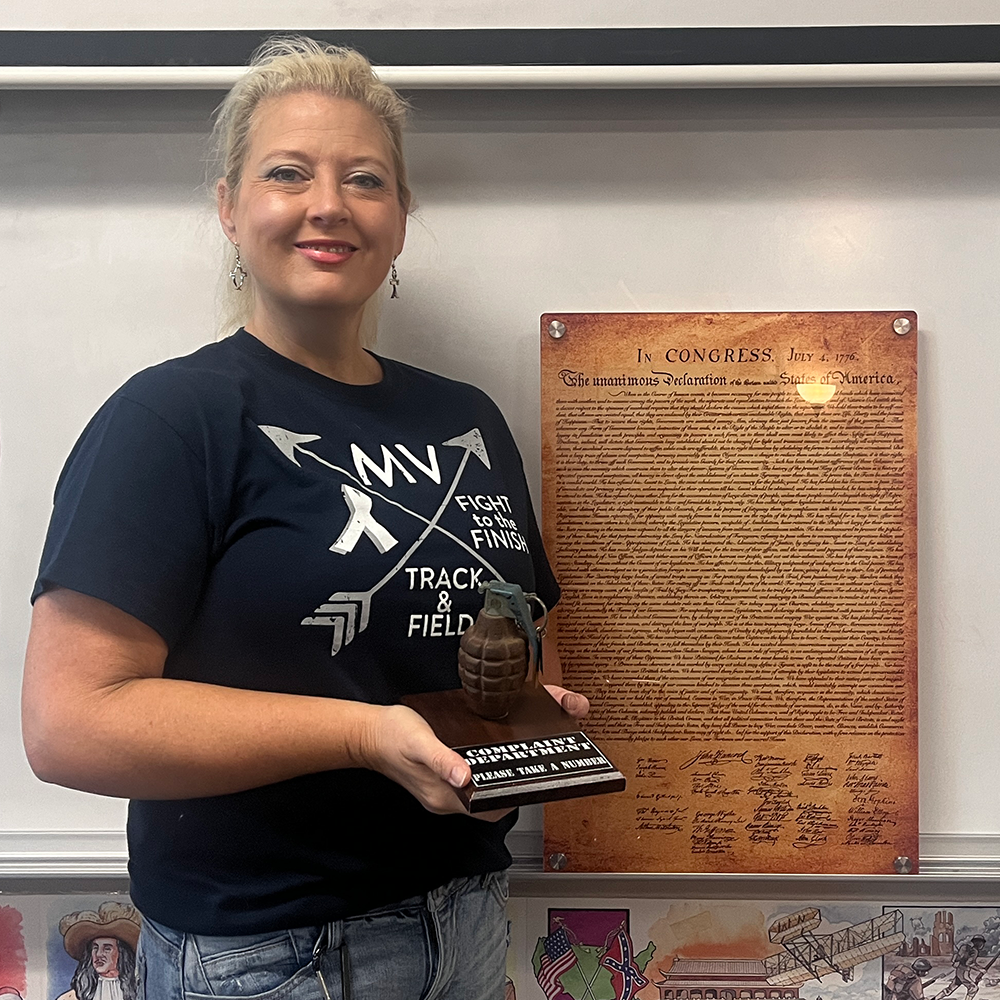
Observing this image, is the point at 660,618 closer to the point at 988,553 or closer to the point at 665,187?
the point at 988,553

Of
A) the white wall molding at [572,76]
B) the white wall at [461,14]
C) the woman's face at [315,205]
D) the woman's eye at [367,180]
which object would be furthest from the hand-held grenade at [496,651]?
the white wall at [461,14]

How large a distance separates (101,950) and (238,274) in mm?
1052

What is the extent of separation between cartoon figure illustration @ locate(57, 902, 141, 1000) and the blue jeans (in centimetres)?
38

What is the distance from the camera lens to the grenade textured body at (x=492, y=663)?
84 centimetres

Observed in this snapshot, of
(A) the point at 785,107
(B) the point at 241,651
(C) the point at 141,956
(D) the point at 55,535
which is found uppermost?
(A) the point at 785,107

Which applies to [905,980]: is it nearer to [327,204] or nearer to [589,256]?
[589,256]

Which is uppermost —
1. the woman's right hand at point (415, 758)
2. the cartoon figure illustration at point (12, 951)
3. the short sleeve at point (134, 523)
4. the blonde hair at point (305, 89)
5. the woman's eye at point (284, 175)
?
the blonde hair at point (305, 89)

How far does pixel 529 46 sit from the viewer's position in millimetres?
1196

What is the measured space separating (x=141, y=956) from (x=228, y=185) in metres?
0.92

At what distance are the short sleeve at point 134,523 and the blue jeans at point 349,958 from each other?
13.1 inches

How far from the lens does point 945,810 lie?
130 cm

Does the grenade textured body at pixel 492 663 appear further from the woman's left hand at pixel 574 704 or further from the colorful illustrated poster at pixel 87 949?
the colorful illustrated poster at pixel 87 949

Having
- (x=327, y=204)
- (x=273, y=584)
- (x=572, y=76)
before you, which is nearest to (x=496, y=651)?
(x=273, y=584)

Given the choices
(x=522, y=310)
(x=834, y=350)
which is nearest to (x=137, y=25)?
(x=522, y=310)
